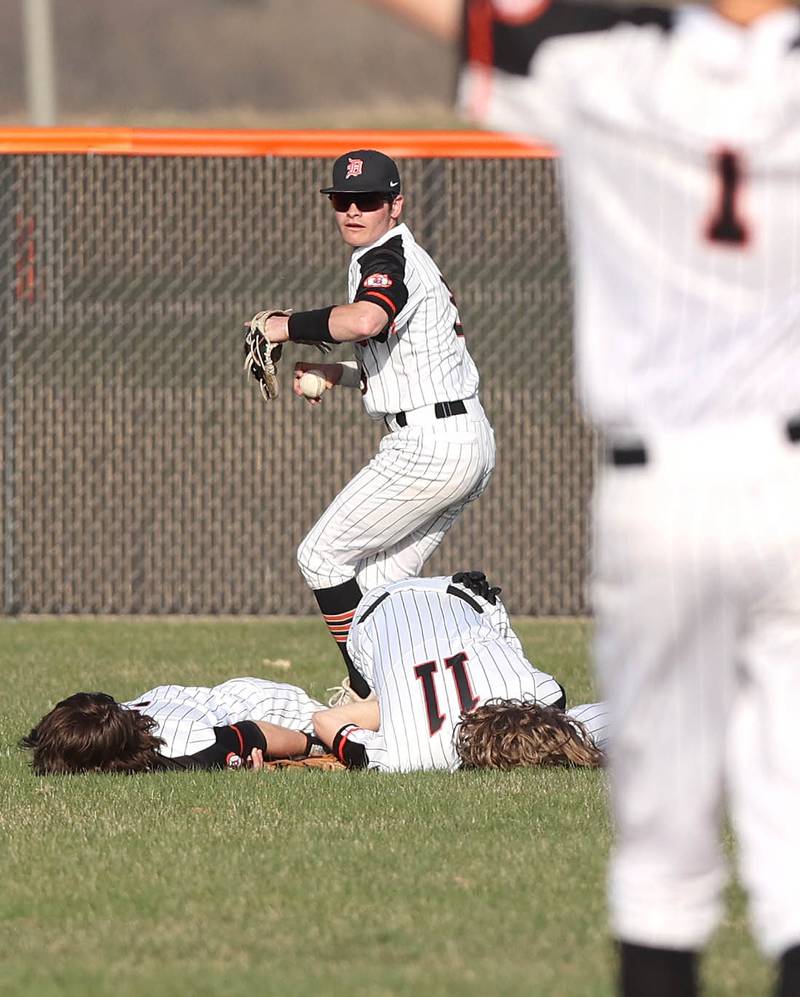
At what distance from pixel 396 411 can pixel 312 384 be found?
0.37 m

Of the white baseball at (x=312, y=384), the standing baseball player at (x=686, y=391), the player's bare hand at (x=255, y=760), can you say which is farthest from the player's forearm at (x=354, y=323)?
the standing baseball player at (x=686, y=391)

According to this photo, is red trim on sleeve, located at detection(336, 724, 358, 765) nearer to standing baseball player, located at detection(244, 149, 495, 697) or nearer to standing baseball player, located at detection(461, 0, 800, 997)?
standing baseball player, located at detection(244, 149, 495, 697)

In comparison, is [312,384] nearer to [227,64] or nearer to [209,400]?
[209,400]

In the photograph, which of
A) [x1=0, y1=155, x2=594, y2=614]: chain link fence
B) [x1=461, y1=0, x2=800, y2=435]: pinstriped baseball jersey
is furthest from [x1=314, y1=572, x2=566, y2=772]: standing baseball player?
[x1=0, y1=155, x2=594, y2=614]: chain link fence

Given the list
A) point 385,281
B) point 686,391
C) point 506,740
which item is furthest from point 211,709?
point 686,391

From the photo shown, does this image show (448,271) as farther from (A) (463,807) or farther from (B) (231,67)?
(B) (231,67)

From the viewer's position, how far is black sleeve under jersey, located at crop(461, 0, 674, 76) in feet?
9.32

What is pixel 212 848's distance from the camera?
16.2ft

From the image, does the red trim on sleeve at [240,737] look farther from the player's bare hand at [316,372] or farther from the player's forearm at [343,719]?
the player's bare hand at [316,372]

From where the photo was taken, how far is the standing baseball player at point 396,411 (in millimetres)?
7387

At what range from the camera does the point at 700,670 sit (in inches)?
112

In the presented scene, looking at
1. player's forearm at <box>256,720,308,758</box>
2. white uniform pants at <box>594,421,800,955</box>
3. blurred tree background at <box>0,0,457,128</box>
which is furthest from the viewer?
blurred tree background at <box>0,0,457,128</box>

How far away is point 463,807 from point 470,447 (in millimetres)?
2286

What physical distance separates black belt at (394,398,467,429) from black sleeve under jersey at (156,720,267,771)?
1.70 meters
